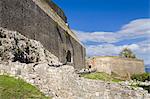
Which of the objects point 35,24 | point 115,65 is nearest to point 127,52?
point 115,65

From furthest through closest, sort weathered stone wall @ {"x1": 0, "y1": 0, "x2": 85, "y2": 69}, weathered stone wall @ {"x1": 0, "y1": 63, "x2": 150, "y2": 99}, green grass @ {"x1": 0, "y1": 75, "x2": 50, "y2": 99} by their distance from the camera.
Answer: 1. weathered stone wall @ {"x1": 0, "y1": 0, "x2": 85, "y2": 69}
2. weathered stone wall @ {"x1": 0, "y1": 63, "x2": 150, "y2": 99}
3. green grass @ {"x1": 0, "y1": 75, "x2": 50, "y2": 99}

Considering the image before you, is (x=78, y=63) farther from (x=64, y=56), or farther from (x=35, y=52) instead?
(x=35, y=52)

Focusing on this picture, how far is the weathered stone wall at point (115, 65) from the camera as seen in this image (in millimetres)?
47938

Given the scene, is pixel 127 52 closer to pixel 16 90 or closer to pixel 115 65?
pixel 115 65

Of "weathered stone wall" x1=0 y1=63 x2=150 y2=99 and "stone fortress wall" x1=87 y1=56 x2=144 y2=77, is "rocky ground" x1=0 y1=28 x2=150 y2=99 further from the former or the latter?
"stone fortress wall" x1=87 y1=56 x2=144 y2=77

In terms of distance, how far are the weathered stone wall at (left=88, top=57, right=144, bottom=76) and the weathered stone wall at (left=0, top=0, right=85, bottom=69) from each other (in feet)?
47.1

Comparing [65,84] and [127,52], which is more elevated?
[127,52]

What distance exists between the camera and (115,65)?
161ft

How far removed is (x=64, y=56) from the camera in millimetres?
31453

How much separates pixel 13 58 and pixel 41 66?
235 cm

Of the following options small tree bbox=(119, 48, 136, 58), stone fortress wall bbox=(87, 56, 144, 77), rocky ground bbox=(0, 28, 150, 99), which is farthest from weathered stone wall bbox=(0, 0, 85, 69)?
small tree bbox=(119, 48, 136, 58)

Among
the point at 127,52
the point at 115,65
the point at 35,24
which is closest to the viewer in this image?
the point at 35,24

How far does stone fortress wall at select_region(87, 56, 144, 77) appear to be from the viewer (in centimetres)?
4791

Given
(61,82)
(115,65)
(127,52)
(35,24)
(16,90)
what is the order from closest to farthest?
(16,90) → (61,82) → (35,24) → (115,65) → (127,52)
